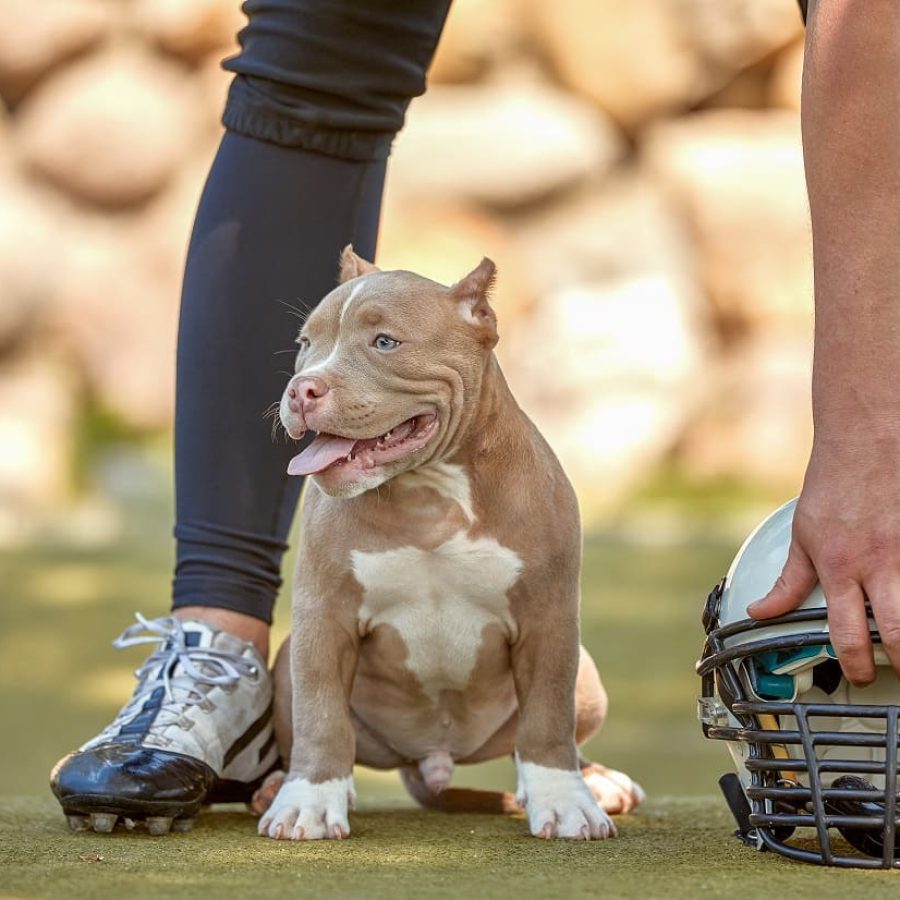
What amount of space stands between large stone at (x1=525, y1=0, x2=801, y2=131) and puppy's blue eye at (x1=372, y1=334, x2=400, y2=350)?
19.9ft

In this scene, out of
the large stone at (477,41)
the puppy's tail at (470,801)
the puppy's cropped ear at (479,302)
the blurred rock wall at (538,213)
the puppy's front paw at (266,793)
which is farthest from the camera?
the large stone at (477,41)

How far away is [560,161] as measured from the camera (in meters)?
7.29

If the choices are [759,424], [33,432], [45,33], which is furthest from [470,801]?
[45,33]

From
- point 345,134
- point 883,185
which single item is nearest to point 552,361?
point 345,134

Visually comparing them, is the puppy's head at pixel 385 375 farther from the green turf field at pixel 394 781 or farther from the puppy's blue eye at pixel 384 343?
the green turf field at pixel 394 781

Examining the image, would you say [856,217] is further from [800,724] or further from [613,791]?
[613,791]

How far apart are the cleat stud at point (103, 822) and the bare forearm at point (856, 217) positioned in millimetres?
810

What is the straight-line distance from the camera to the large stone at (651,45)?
731 centimetres

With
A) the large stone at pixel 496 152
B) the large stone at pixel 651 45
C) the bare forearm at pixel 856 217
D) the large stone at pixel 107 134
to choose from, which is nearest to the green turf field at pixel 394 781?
the bare forearm at pixel 856 217

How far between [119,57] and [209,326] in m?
6.21

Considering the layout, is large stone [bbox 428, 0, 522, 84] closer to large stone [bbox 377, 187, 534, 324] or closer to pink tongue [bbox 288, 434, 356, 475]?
large stone [bbox 377, 187, 534, 324]

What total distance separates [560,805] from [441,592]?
10.2 inches

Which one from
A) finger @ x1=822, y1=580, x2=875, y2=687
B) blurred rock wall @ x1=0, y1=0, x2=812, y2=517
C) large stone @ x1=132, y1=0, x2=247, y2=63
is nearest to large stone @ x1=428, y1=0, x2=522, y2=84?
blurred rock wall @ x1=0, y1=0, x2=812, y2=517

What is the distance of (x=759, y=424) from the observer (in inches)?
259
